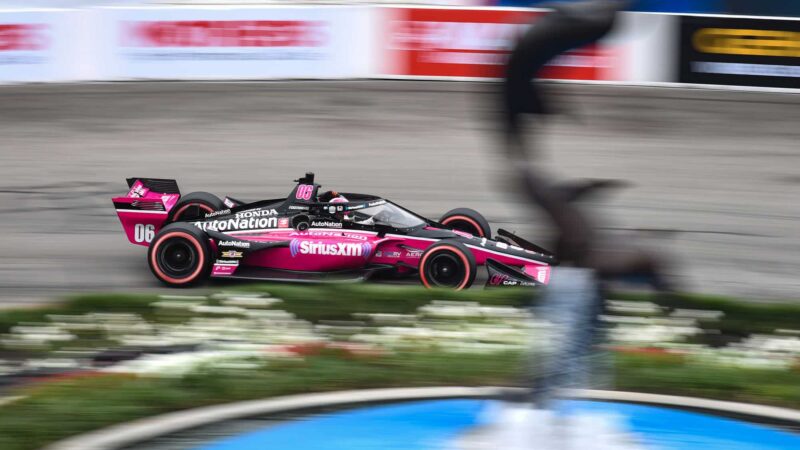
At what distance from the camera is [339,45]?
20.4m

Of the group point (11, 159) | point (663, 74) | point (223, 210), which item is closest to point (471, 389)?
point (223, 210)

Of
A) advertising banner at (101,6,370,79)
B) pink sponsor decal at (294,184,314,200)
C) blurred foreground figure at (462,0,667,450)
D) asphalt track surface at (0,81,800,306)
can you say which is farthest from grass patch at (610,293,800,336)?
advertising banner at (101,6,370,79)

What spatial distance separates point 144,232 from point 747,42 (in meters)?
12.4

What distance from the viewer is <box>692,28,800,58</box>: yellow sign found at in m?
19.2

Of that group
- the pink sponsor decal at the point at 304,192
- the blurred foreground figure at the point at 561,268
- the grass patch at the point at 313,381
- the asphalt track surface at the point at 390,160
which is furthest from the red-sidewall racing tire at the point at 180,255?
the blurred foreground figure at the point at 561,268

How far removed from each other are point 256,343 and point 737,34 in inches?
585

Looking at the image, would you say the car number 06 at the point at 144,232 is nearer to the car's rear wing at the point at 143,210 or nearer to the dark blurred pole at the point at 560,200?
the car's rear wing at the point at 143,210

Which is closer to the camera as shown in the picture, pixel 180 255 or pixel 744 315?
pixel 744 315

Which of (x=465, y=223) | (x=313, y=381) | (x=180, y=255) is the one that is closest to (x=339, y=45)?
(x=465, y=223)

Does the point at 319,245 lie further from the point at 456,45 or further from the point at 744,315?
the point at 456,45

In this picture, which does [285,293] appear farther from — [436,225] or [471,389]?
[436,225]

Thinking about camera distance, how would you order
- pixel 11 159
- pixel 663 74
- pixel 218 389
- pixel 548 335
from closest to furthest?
1. pixel 548 335
2. pixel 218 389
3. pixel 11 159
4. pixel 663 74

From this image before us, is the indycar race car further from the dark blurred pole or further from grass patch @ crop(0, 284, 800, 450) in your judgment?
the dark blurred pole

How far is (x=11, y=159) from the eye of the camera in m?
17.0
